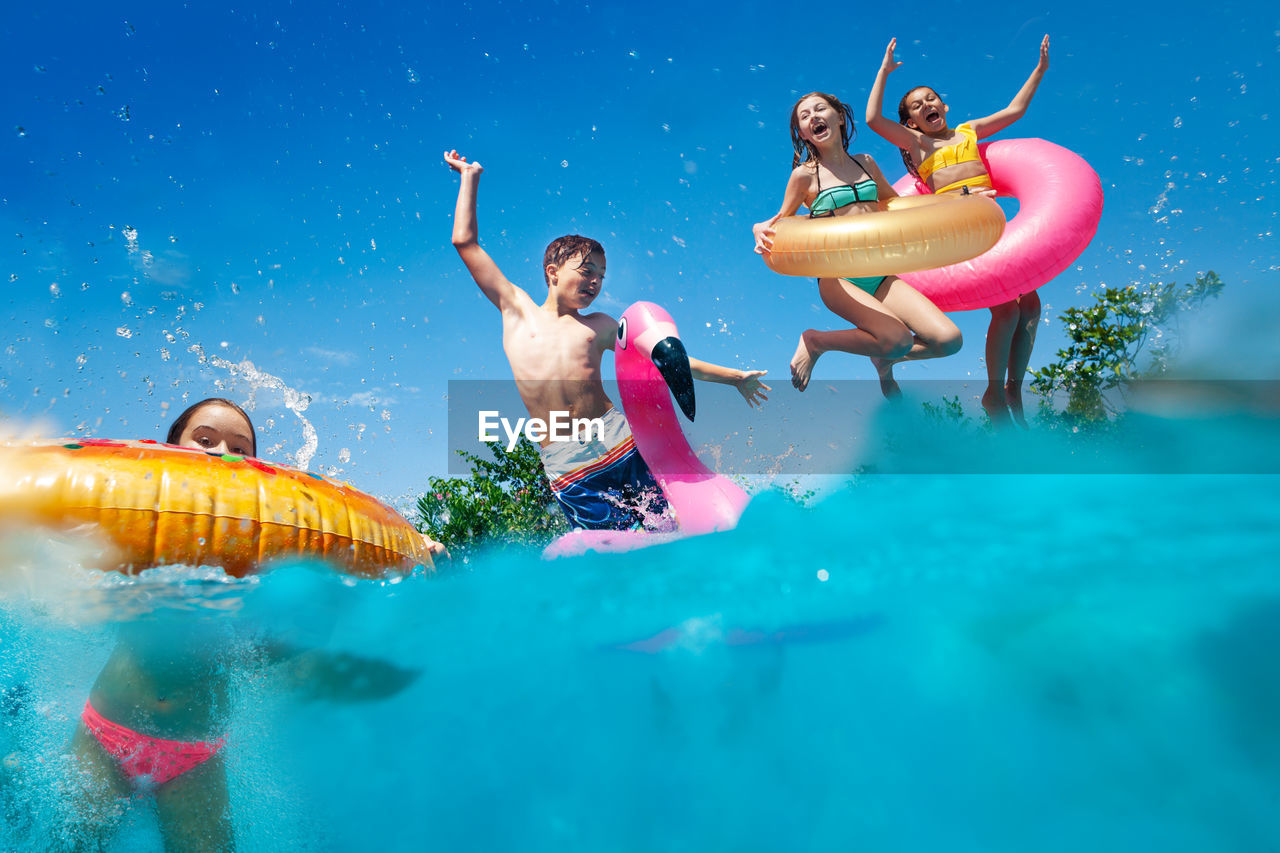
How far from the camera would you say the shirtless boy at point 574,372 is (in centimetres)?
475

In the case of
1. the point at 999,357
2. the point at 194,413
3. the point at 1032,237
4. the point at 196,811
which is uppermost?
the point at 1032,237

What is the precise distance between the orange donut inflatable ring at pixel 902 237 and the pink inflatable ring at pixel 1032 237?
55 cm

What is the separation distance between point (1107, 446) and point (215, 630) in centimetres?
536

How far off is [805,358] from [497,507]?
9369 mm

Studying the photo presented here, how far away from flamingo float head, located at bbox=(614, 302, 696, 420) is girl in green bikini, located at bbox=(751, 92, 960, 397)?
91cm

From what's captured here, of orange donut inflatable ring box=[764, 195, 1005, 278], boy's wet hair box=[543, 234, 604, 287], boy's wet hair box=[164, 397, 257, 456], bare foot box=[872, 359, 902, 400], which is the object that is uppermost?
boy's wet hair box=[543, 234, 604, 287]

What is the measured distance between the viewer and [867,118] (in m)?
4.93

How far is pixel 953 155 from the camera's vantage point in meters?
5.01

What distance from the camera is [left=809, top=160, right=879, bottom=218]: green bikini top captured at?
184 inches

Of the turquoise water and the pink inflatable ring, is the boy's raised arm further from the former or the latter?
the pink inflatable ring

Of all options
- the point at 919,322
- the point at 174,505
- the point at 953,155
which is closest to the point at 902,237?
the point at 919,322

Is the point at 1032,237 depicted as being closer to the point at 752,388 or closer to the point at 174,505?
the point at 752,388

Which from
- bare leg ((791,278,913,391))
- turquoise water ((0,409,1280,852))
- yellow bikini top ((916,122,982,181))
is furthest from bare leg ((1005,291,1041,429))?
turquoise water ((0,409,1280,852))

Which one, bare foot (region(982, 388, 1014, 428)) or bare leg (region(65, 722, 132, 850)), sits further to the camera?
bare foot (region(982, 388, 1014, 428))
